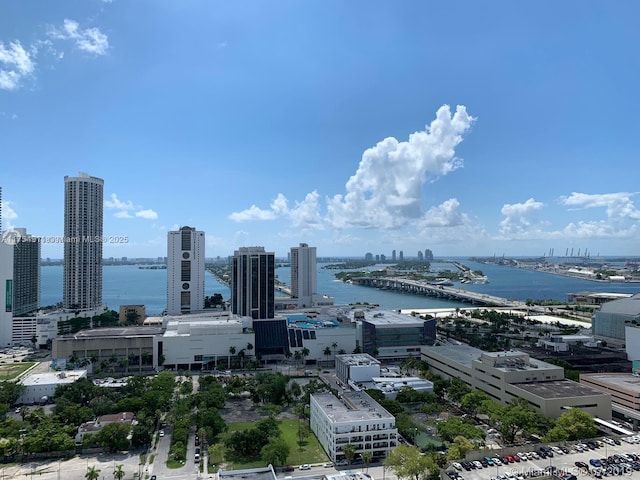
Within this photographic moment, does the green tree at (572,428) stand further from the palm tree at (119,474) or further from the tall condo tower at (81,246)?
the tall condo tower at (81,246)

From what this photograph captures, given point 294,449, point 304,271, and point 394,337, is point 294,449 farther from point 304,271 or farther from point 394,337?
point 304,271

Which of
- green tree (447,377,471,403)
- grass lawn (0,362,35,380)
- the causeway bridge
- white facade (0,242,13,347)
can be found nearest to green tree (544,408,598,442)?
green tree (447,377,471,403)

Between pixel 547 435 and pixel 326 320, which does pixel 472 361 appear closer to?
pixel 547 435

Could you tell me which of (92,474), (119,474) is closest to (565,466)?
(119,474)

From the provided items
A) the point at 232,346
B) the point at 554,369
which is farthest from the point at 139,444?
the point at 554,369

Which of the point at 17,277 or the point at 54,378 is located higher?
the point at 17,277

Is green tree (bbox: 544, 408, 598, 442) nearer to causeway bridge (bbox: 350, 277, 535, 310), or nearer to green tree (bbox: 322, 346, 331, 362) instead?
green tree (bbox: 322, 346, 331, 362)
